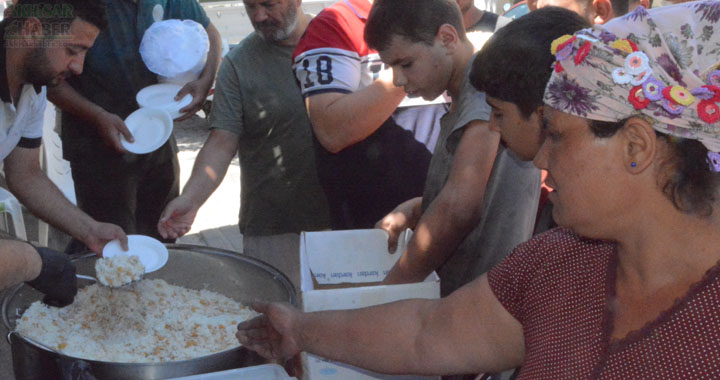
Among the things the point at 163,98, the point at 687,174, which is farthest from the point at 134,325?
the point at 687,174

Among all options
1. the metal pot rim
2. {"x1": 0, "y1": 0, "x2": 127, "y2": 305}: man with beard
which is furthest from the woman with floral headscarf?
{"x1": 0, "y1": 0, "x2": 127, "y2": 305}: man with beard

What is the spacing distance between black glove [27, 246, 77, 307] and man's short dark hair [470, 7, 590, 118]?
48.0 inches

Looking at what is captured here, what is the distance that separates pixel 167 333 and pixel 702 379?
1.46 metres

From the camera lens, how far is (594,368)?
120 centimetres

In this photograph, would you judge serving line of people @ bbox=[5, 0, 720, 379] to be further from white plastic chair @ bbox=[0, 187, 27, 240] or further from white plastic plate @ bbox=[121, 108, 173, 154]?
white plastic chair @ bbox=[0, 187, 27, 240]

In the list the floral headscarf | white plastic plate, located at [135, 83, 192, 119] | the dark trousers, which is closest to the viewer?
the floral headscarf

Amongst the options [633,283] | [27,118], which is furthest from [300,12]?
[633,283]

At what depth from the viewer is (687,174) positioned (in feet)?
3.51

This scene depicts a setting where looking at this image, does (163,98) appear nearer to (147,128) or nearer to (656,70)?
(147,128)

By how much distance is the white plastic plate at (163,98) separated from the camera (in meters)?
2.89

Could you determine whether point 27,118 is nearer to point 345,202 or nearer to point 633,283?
point 345,202

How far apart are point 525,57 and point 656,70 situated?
0.48 meters

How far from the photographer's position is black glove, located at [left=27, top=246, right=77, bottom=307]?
5.95ft

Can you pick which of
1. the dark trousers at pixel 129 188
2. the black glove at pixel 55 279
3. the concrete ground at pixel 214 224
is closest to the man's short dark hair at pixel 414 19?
the black glove at pixel 55 279
